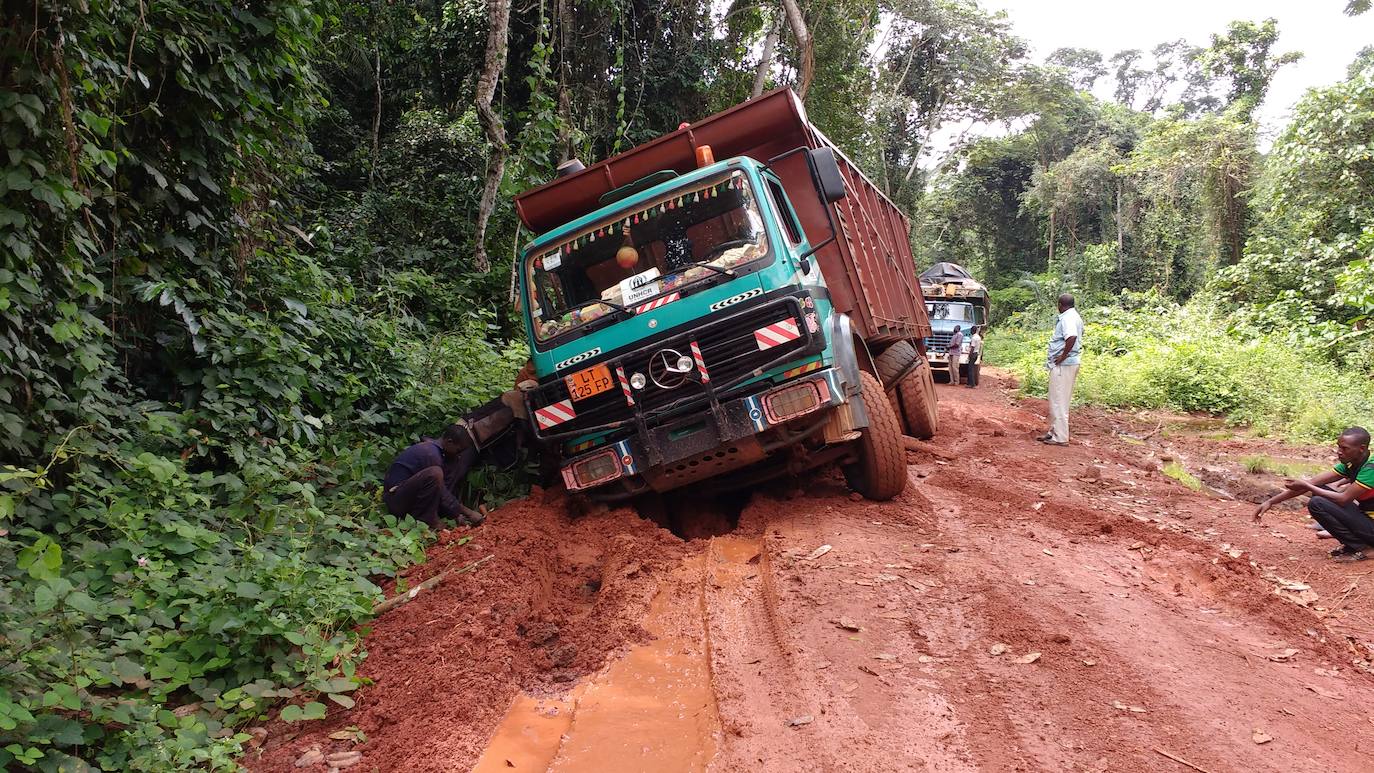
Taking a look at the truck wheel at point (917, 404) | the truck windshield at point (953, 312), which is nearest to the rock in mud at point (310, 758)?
the truck wheel at point (917, 404)

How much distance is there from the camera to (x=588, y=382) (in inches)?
207

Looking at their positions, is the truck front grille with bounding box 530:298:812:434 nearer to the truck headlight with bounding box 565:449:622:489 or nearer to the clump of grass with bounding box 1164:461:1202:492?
the truck headlight with bounding box 565:449:622:489

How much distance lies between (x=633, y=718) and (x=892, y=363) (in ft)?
17.7

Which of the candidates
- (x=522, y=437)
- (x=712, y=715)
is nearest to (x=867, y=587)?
(x=712, y=715)

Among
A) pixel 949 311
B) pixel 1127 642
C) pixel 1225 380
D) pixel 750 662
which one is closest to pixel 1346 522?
pixel 1127 642

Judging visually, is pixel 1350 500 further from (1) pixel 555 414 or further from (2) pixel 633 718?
(1) pixel 555 414

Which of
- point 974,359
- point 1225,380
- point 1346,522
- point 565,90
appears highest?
point 565,90

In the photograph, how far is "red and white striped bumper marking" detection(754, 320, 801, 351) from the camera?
502 centimetres

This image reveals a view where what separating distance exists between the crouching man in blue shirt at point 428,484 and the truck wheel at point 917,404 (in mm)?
4612

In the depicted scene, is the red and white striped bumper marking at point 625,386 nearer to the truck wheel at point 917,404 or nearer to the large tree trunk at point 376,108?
the truck wheel at point 917,404

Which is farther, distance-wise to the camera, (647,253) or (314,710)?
(647,253)

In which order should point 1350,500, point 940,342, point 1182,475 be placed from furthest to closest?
point 940,342
point 1182,475
point 1350,500

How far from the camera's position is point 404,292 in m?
9.09

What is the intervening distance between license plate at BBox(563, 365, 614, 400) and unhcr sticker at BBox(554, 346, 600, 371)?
0.34 ft
